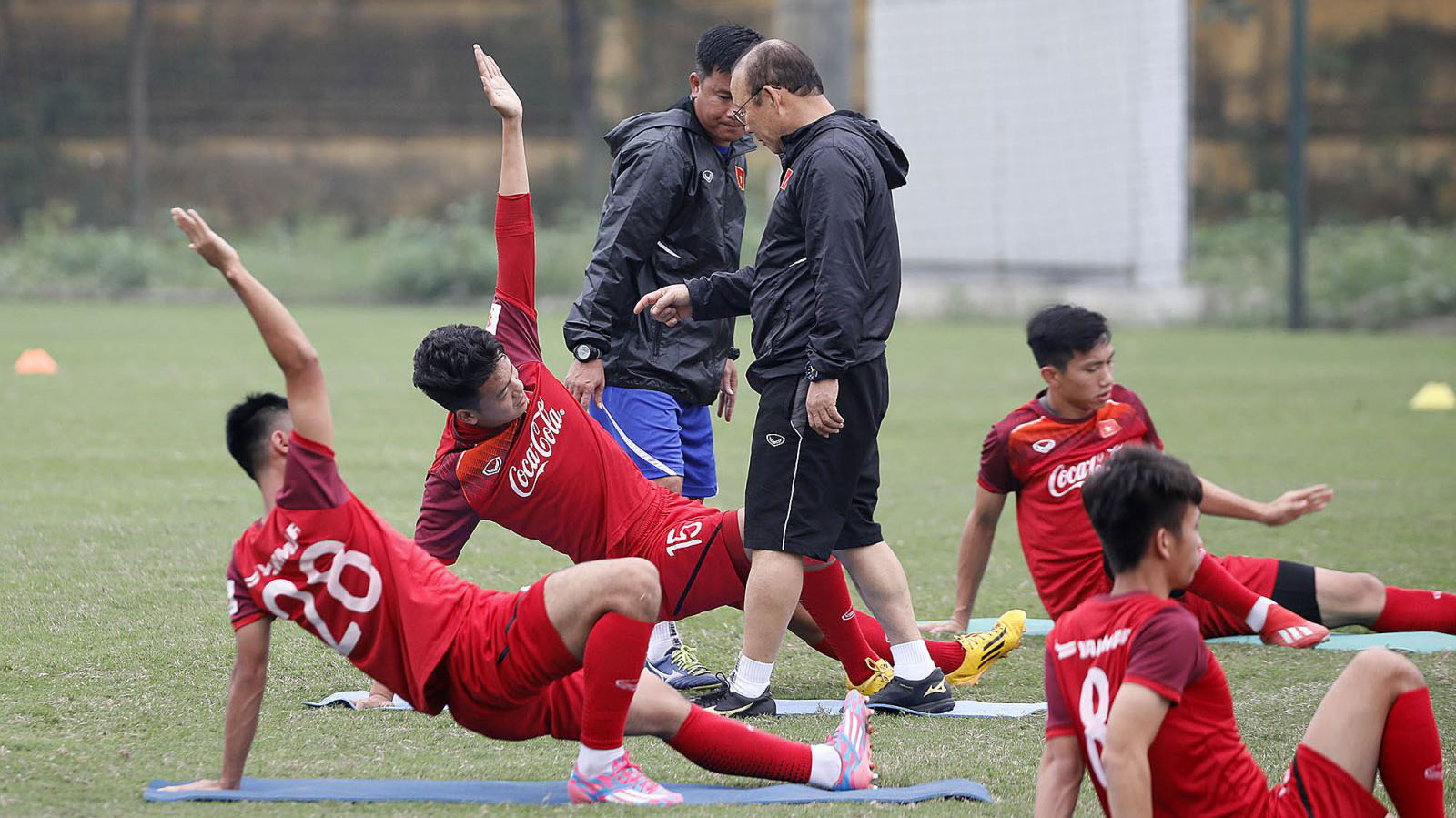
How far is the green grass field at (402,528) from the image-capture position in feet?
14.9

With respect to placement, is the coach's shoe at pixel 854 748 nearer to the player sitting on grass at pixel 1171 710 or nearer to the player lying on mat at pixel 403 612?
the player lying on mat at pixel 403 612

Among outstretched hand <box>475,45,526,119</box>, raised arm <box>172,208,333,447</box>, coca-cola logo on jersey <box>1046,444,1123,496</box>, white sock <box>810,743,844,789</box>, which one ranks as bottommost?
white sock <box>810,743,844,789</box>

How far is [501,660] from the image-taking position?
3947mm

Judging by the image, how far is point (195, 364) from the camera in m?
15.6

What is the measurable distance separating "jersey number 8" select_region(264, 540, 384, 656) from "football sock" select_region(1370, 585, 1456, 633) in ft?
11.4

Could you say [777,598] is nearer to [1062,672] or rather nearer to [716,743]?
[716,743]

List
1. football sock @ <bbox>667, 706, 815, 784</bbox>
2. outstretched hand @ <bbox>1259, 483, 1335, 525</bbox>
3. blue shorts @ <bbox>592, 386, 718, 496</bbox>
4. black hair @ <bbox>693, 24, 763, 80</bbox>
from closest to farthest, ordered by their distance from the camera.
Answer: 1. football sock @ <bbox>667, 706, 815, 784</bbox>
2. outstretched hand @ <bbox>1259, 483, 1335, 525</bbox>
3. black hair @ <bbox>693, 24, 763, 80</bbox>
4. blue shorts @ <bbox>592, 386, 718, 496</bbox>

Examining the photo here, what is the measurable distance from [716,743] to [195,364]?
12553 mm

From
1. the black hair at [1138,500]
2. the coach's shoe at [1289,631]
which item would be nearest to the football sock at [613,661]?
the black hair at [1138,500]

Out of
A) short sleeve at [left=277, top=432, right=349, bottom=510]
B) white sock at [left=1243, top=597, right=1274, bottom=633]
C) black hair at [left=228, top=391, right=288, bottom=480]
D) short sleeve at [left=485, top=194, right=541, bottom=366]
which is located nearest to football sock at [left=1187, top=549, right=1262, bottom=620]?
white sock at [left=1243, top=597, right=1274, bottom=633]

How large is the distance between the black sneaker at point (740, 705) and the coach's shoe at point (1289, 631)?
4.76 ft

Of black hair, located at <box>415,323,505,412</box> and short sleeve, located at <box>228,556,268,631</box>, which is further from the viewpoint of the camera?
black hair, located at <box>415,323,505,412</box>

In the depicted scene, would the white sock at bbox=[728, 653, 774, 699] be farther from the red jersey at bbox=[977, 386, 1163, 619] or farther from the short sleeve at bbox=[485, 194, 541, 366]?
the short sleeve at bbox=[485, 194, 541, 366]

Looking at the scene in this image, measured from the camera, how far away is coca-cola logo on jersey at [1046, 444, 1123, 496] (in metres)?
5.24
